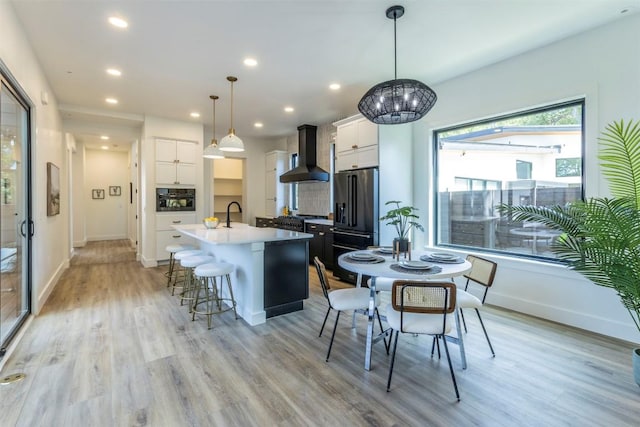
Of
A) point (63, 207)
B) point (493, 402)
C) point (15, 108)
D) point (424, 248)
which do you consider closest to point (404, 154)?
point (424, 248)

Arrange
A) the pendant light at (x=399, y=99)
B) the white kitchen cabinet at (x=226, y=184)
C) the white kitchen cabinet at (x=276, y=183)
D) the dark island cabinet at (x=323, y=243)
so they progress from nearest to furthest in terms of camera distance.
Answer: the pendant light at (x=399, y=99)
the dark island cabinet at (x=323, y=243)
the white kitchen cabinet at (x=276, y=183)
the white kitchen cabinet at (x=226, y=184)

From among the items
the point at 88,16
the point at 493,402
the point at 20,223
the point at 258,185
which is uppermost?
the point at 88,16

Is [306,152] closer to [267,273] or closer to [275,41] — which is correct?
[275,41]

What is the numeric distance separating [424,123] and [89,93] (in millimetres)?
5072

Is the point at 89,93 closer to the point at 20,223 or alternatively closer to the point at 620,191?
the point at 20,223

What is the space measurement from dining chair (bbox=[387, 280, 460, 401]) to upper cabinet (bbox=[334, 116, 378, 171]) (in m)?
2.87

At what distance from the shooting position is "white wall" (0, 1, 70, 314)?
8.62 ft

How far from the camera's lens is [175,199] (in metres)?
6.20

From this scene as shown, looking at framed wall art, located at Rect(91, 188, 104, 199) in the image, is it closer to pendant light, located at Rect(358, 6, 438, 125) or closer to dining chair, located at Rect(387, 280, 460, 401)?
pendant light, located at Rect(358, 6, 438, 125)

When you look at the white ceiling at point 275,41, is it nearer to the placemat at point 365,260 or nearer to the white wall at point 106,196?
the placemat at point 365,260

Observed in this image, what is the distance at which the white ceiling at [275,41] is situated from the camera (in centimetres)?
265

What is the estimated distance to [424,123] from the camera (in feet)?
15.0

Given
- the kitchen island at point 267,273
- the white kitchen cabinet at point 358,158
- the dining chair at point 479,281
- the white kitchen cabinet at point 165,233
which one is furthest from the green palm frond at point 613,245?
the white kitchen cabinet at point 165,233

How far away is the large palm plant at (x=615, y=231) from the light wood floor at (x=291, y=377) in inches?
27.8
